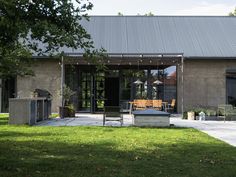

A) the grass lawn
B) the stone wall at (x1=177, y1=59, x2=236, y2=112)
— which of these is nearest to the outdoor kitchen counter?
the grass lawn

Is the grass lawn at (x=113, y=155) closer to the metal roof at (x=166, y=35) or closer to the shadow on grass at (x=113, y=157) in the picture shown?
the shadow on grass at (x=113, y=157)

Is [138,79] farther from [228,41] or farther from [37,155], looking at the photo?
[37,155]

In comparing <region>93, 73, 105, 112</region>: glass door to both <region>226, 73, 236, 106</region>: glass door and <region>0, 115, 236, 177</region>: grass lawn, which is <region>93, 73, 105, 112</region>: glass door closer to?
<region>226, 73, 236, 106</region>: glass door

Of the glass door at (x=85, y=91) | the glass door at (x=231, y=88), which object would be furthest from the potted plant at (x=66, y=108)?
the glass door at (x=231, y=88)

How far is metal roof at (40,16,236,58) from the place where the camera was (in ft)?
91.9

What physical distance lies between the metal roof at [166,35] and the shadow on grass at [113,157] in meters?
16.2

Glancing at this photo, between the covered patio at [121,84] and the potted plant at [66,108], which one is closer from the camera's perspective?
the potted plant at [66,108]

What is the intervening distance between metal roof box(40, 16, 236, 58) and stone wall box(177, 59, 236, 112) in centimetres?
70

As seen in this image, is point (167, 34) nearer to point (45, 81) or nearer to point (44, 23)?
point (45, 81)

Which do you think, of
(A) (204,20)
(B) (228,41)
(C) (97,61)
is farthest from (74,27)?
(A) (204,20)

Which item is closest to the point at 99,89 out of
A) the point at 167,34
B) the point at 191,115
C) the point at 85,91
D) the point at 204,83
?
the point at 85,91

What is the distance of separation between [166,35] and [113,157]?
2163 cm

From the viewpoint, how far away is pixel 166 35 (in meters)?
30.1

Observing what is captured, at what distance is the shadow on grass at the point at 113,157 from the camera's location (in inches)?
304
